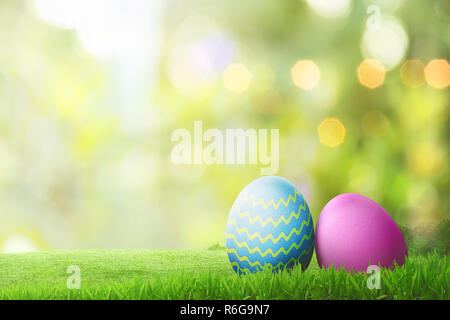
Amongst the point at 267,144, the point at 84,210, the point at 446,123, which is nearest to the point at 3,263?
the point at 84,210

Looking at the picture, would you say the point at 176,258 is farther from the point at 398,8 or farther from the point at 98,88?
the point at 398,8

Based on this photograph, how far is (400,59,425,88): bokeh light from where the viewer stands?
5.32 metres

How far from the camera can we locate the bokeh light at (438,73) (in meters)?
5.29

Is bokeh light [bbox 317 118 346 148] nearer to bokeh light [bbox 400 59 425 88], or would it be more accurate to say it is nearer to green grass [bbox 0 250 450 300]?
bokeh light [bbox 400 59 425 88]

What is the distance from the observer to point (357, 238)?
3.24 meters

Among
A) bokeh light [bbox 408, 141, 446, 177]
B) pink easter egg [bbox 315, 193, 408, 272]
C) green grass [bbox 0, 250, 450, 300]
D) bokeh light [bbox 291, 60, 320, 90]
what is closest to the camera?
green grass [bbox 0, 250, 450, 300]

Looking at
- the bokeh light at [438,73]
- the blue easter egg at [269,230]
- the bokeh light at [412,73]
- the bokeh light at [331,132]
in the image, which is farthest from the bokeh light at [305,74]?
the blue easter egg at [269,230]

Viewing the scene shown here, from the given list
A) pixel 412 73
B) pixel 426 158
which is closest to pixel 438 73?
pixel 412 73

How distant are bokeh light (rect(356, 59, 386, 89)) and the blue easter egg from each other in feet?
7.46

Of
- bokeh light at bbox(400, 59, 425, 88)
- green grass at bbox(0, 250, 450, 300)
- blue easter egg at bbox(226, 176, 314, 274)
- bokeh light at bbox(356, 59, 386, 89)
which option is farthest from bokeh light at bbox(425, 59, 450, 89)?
blue easter egg at bbox(226, 176, 314, 274)

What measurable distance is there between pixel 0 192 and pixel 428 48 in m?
4.11
